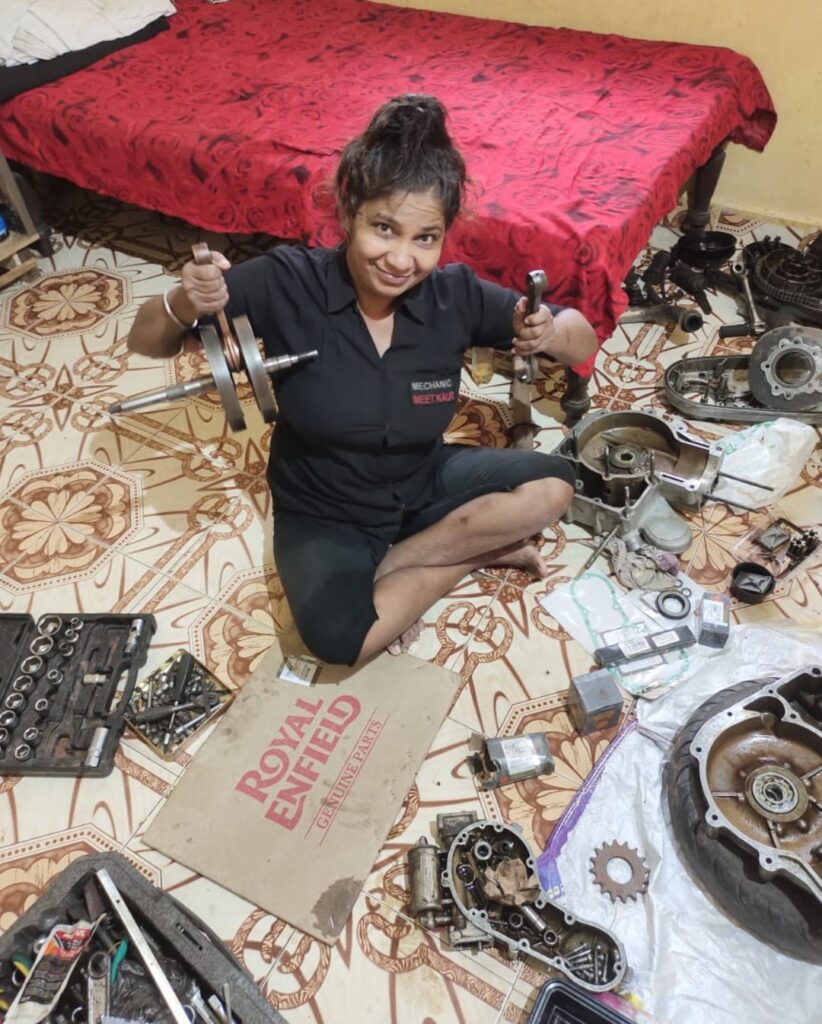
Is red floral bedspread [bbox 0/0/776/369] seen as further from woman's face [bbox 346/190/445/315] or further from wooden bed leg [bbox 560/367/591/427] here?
woman's face [bbox 346/190/445/315]

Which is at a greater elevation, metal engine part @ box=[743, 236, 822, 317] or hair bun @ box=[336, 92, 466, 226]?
hair bun @ box=[336, 92, 466, 226]

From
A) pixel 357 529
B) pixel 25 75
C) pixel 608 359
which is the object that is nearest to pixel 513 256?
pixel 608 359

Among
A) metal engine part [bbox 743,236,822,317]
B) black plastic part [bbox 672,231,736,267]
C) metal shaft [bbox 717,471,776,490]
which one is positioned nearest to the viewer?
metal shaft [bbox 717,471,776,490]

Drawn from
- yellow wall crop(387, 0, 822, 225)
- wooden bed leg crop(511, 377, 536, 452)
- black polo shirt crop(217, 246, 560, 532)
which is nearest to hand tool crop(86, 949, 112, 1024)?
black polo shirt crop(217, 246, 560, 532)

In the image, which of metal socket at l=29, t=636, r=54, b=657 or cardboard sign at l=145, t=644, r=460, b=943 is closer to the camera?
cardboard sign at l=145, t=644, r=460, b=943

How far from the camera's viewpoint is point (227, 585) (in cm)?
158

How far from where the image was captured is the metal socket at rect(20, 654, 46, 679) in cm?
141

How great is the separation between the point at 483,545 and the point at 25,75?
85.2 inches

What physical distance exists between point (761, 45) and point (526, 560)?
6.18ft

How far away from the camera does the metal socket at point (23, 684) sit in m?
1.39

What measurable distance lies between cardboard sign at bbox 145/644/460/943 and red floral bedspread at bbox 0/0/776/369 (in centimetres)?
97

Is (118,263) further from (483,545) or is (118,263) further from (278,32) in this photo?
(483,545)

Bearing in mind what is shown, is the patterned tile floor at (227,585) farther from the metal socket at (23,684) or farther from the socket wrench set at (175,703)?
the metal socket at (23,684)

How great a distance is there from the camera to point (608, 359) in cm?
203
